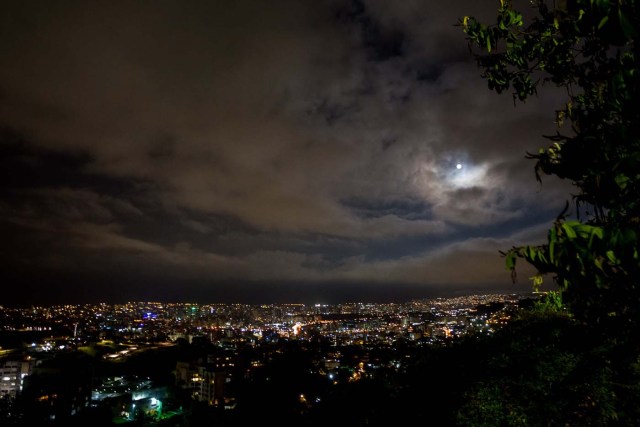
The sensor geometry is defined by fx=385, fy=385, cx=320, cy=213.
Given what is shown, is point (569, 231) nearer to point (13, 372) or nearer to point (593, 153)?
point (593, 153)

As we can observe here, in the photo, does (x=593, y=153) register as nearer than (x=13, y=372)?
Yes

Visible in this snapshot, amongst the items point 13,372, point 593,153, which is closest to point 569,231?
point 593,153

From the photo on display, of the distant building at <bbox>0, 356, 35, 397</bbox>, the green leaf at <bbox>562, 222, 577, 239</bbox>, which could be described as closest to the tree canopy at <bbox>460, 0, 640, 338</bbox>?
the green leaf at <bbox>562, 222, 577, 239</bbox>

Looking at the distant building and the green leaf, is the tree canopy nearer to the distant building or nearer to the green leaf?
the green leaf

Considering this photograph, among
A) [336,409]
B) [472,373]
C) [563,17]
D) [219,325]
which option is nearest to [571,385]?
[472,373]

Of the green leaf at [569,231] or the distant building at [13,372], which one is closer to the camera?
the green leaf at [569,231]

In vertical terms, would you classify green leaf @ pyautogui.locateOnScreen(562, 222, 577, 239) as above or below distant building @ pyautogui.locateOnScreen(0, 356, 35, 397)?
above

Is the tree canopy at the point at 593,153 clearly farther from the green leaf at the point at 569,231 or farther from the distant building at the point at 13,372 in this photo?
the distant building at the point at 13,372

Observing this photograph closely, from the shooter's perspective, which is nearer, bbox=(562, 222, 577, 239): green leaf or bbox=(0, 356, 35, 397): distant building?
bbox=(562, 222, 577, 239): green leaf

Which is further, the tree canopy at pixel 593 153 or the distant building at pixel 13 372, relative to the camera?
the distant building at pixel 13 372

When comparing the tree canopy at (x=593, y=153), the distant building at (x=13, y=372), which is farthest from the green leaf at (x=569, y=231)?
the distant building at (x=13, y=372)

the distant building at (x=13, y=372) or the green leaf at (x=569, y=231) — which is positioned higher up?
the green leaf at (x=569, y=231)
